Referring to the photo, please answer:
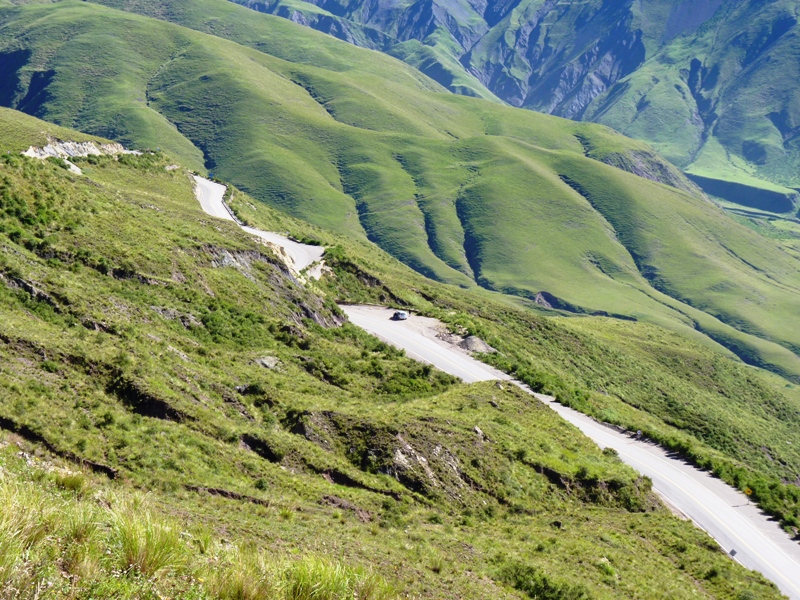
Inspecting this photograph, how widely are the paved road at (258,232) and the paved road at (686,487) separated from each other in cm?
1463

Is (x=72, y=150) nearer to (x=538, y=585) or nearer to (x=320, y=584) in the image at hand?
(x=538, y=585)

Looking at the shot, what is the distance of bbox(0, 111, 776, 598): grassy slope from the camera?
10781mm

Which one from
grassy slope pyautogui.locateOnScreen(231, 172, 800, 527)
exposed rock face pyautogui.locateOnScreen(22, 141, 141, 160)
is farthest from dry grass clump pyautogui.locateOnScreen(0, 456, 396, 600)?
exposed rock face pyautogui.locateOnScreen(22, 141, 141, 160)

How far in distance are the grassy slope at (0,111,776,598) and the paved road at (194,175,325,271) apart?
2201 cm

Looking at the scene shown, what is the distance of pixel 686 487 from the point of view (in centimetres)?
4062

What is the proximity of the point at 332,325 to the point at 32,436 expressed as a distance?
3374 centimetres

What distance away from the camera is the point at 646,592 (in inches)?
918

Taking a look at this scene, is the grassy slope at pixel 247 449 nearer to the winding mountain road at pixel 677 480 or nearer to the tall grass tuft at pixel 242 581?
the tall grass tuft at pixel 242 581

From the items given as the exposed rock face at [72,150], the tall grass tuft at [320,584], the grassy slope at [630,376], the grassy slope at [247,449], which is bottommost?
the grassy slope at [630,376]

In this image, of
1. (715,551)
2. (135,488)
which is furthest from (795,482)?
(135,488)

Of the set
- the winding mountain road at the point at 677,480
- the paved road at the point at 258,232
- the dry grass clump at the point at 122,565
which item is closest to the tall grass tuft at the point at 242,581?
the dry grass clump at the point at 122,565

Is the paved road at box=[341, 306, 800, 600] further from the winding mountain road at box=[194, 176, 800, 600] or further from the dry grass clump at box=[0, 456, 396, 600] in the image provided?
the dry grass clump at box=[0, 456, 396, 600]

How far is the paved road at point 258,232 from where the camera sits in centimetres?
7206

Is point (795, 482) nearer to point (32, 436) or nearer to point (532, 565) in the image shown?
point (532, 565)
